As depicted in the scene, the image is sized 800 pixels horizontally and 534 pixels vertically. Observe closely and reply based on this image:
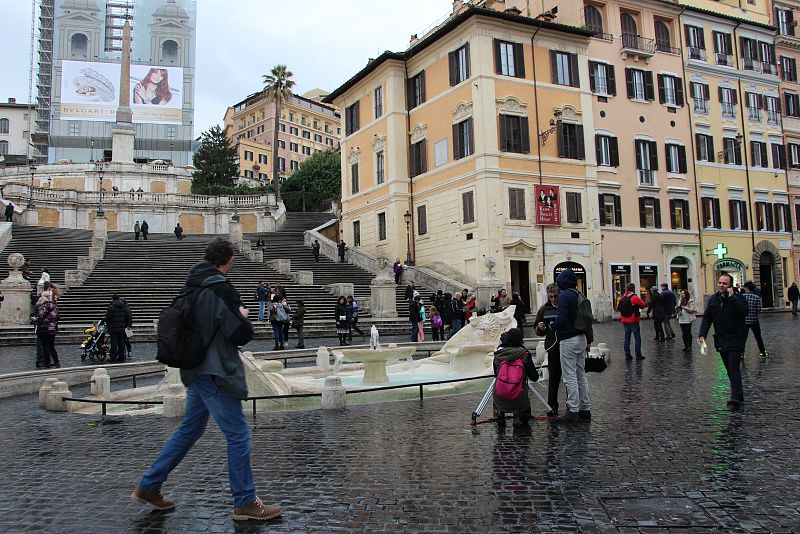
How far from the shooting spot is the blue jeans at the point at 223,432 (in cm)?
451

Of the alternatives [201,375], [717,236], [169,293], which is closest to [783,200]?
[717,236]

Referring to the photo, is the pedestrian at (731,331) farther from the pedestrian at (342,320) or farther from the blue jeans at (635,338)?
the pedestrian at (342,320)

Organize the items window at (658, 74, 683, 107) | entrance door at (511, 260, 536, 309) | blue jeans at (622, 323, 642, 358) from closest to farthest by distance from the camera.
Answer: blue jeans at (622, 323, 642, 358) → entrance door at (511, 260, 536, 309) → window at (658, 74, 683, 107)

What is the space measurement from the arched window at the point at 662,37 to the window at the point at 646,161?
6025 millimetres

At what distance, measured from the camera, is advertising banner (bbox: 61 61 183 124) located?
7062 cm

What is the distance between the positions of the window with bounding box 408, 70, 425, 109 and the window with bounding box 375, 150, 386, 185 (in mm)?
3389

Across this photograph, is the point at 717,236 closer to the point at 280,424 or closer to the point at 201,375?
the point at 280,424

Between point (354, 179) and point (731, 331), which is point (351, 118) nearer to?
point (354, 179)

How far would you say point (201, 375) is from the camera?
457cm

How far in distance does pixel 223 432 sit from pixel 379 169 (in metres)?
35.4

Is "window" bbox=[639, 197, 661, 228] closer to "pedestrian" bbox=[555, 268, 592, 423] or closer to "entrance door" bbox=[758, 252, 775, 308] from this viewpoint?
"entrance door" bbox=[758, 252, 775, 308]

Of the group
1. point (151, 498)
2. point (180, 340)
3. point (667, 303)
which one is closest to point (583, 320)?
point (180, 340)

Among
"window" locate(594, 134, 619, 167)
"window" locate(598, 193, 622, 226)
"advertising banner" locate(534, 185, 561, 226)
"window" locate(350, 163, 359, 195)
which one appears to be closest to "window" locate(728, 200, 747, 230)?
"window" locate(598, 193, 622, 226)

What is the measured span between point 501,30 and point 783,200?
22465mm
